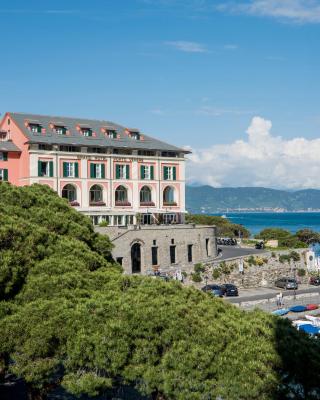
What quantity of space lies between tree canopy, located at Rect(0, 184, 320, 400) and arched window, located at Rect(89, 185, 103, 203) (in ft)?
113

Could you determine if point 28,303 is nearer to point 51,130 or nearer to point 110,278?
point 110,278

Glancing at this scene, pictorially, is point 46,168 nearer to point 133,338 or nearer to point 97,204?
point 97,204

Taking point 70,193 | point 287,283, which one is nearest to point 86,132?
point 70,193

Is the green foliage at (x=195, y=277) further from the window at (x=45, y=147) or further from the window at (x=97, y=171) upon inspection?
the window at (x=45, y=147)

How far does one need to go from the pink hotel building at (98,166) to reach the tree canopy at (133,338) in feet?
107

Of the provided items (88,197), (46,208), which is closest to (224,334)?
(46,208)

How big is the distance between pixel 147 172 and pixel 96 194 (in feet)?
19.7

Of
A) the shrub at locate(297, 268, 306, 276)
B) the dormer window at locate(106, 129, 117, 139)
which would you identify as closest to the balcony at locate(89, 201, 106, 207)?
the dormer window at locate(106, 129, 117, 139)

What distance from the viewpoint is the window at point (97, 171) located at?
2141 inches

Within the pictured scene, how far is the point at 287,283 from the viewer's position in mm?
55562

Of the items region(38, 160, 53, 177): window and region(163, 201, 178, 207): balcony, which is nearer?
region(38, 160, 53, 177): window

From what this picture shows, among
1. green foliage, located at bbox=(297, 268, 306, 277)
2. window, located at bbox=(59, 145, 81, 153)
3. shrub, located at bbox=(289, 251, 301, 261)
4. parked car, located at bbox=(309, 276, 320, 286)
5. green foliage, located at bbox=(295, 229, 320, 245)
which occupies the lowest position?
parked car, located at bbox=(309, 276, 320, 286)

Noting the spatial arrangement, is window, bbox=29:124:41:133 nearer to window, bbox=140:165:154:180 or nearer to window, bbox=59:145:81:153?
window, bbox=59:145:81:153

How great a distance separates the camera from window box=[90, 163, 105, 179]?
54.4 m
